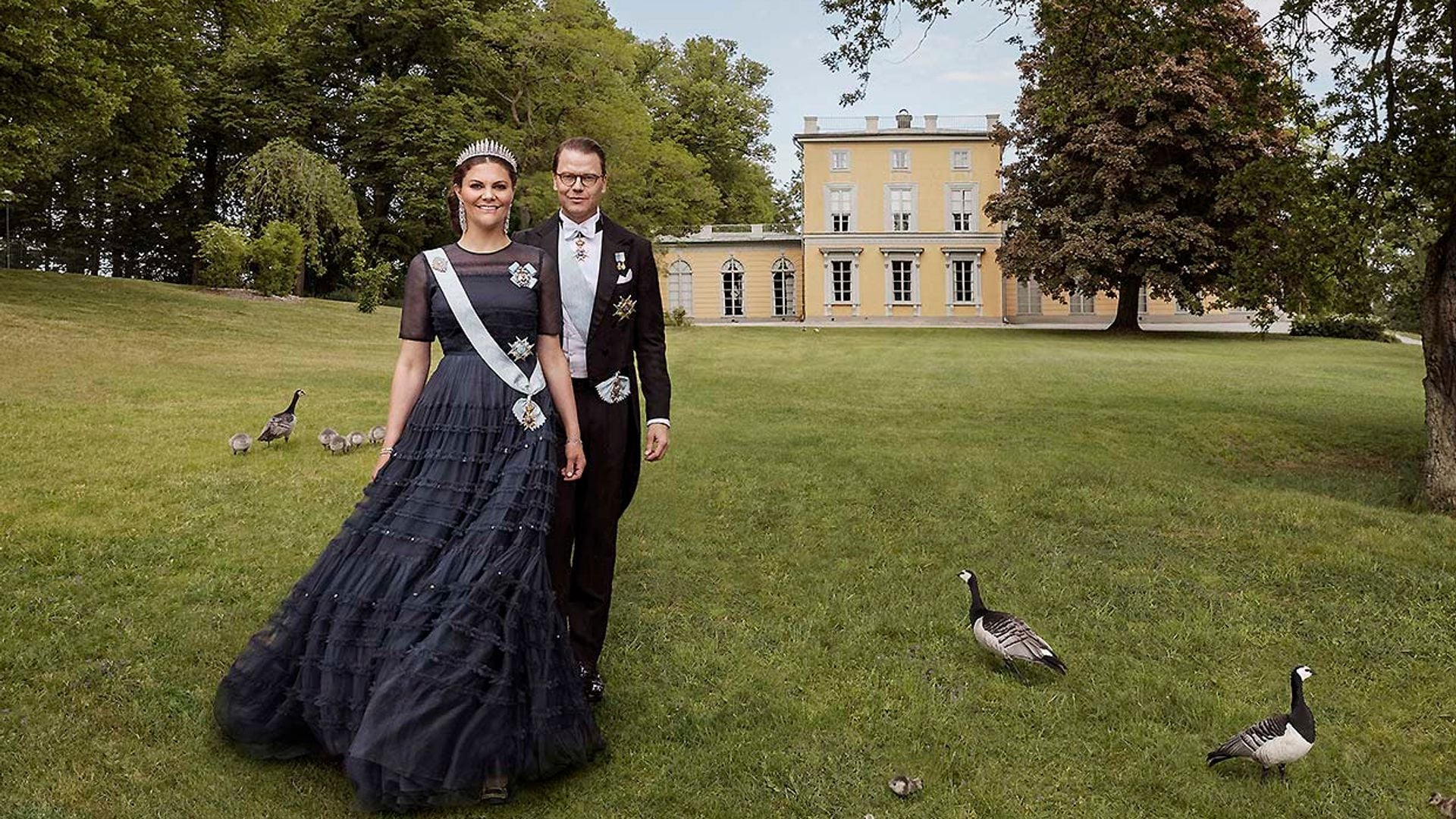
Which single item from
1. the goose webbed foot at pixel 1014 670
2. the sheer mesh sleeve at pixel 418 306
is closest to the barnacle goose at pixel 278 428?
the sheer mesh sleeve at pixel 418 306

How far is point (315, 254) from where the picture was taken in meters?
33.5

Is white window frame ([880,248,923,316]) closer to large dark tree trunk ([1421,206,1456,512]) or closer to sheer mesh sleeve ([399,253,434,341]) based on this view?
large dark tree trunk ([1421,206,1456,512])

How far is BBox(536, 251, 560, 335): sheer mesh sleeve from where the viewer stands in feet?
12.3

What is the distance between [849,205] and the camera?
144 feet

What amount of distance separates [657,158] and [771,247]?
12.3m

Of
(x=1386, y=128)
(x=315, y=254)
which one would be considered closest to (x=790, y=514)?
(x=1386, y=128)

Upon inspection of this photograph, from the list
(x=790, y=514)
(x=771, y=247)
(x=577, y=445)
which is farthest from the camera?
(x=771, y=247)

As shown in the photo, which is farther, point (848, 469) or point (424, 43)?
point (424, 43)

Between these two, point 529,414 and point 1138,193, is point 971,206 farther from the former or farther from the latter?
point 529,414

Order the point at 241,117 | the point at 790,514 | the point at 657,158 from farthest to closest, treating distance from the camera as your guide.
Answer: the point at 241,117, the point at 657,158, the point at 790,514

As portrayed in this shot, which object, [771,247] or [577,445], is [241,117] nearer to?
[771,247]

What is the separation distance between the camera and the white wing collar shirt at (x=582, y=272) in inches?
159

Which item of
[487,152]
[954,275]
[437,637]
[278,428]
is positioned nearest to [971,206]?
[954,275]

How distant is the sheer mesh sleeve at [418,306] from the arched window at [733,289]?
42.4 meters
